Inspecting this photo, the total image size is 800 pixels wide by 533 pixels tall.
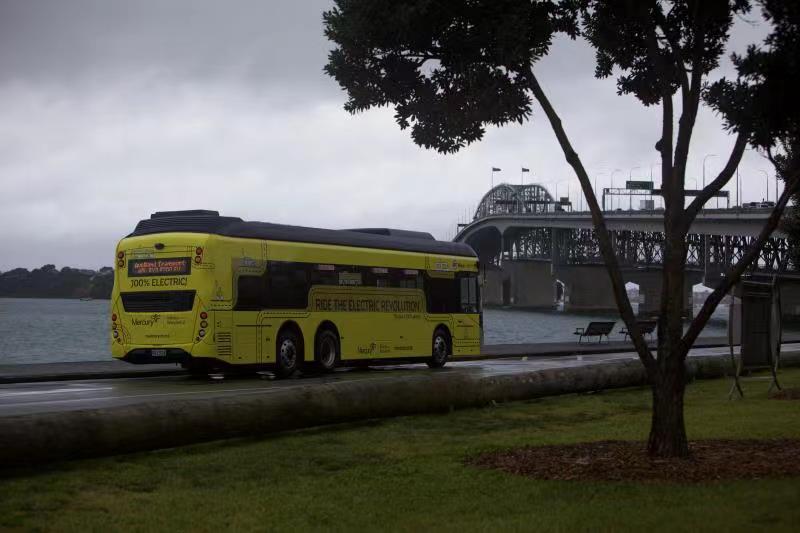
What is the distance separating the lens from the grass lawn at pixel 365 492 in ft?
27.6

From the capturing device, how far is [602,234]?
11.7 m

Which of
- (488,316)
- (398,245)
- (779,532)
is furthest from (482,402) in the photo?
(488,316)

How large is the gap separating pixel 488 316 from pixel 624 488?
155836mm

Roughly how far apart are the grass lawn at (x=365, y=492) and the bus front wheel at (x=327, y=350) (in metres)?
12.4

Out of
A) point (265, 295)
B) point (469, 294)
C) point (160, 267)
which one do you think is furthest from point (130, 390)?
point (469, 294)

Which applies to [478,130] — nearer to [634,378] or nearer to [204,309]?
[634,378]

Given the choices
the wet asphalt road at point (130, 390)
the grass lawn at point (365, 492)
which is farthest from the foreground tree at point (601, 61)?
the wet asphalt road at point (130, 390)

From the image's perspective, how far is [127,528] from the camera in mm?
8422

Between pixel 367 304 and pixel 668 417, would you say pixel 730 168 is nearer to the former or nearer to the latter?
pixel 668 417

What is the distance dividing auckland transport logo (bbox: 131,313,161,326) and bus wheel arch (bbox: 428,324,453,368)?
9546mm

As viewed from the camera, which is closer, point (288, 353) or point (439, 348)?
point (288, 353)

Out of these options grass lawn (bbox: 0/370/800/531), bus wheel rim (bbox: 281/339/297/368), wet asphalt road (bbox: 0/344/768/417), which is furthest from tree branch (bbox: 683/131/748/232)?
bus wheel rim (bbox: 281/339/297/368)

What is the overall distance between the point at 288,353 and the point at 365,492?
52.5ft

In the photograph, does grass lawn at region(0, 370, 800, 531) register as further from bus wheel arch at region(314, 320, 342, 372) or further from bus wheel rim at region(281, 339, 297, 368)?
bus wheel arch at region(314, 320, 342, 372)
